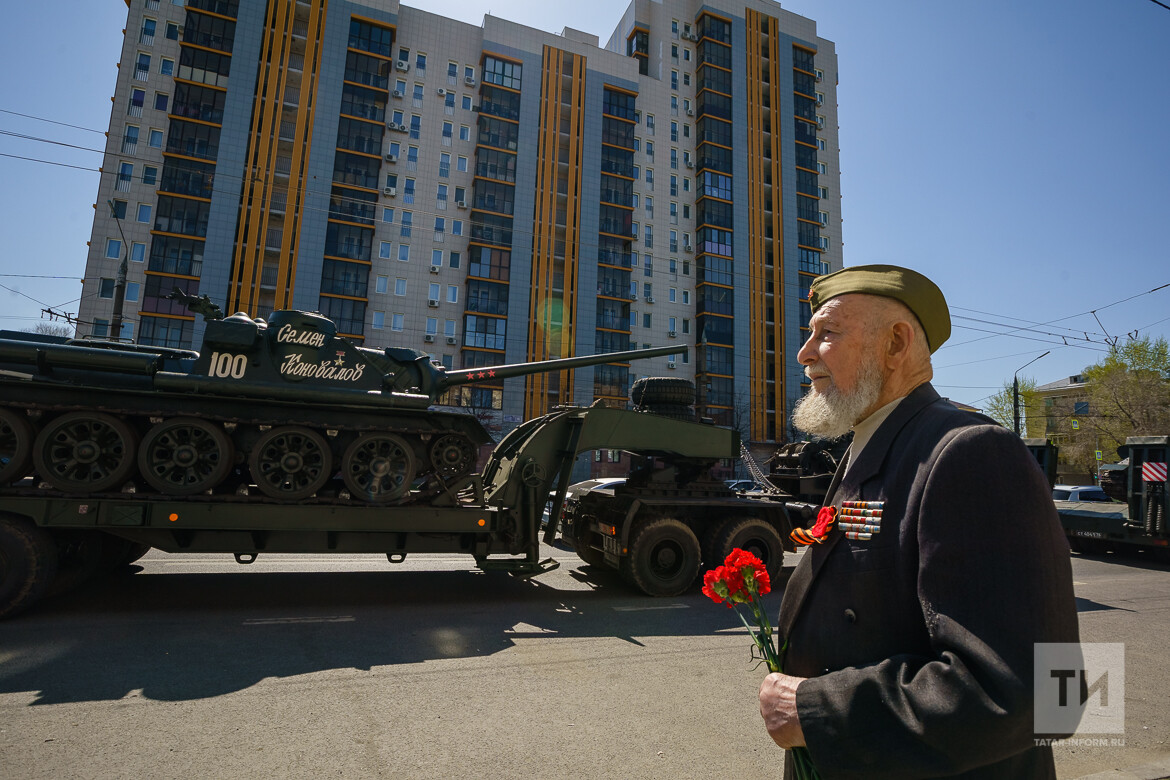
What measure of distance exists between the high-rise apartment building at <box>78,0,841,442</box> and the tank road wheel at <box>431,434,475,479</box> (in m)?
33.7

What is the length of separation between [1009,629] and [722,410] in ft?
161

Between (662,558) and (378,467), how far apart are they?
4.08 meters

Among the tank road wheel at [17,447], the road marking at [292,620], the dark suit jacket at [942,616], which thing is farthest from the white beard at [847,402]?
the tank road wheel at [17,447]

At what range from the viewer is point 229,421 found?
283 inches

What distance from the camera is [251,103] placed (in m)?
39.6

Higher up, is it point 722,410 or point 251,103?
point 251,103

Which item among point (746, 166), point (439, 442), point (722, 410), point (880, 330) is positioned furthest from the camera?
point (746, 166)

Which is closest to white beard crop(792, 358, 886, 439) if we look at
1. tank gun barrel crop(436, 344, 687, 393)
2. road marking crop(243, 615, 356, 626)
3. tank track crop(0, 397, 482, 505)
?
road marking crop(243, 615, 356, 626)

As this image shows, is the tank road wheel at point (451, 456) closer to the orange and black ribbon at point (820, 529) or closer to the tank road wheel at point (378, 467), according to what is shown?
the tank road wheel at point (378, 467)

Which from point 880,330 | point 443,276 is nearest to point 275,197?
point 443,276

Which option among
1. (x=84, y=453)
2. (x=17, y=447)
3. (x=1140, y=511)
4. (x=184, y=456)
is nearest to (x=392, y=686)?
(x=184, y=456)

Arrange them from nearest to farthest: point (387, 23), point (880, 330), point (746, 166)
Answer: point (880, 330)
point (387, 23)
point (746, 166)

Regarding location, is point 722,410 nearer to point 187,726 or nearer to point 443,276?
point 443,276

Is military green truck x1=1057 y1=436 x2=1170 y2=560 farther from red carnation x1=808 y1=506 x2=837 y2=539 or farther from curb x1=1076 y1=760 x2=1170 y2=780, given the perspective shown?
red carnation x1=808 y1=506 x2=837 y2=539
